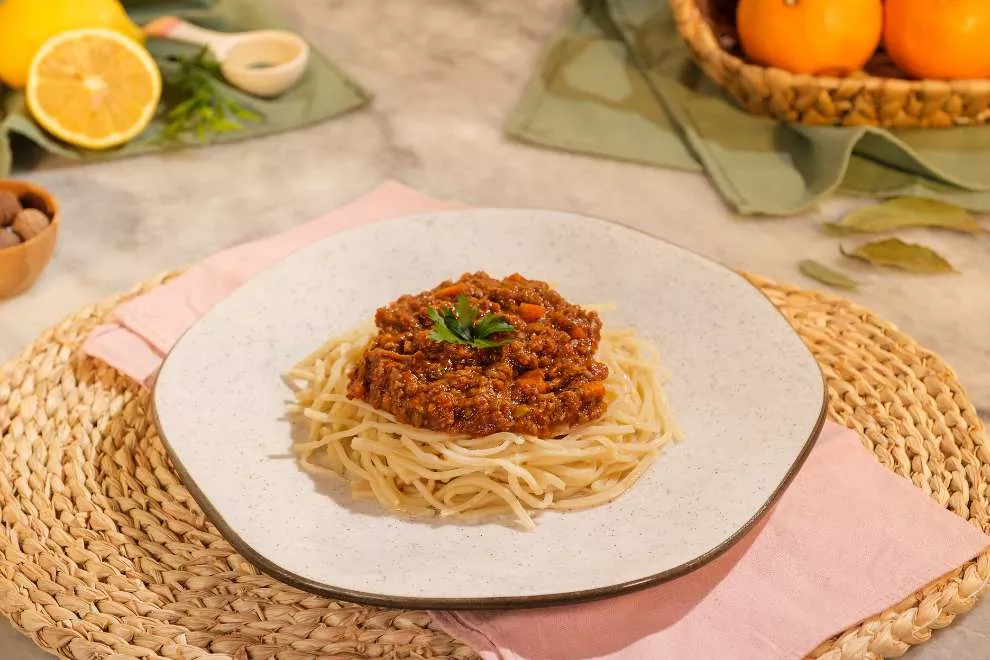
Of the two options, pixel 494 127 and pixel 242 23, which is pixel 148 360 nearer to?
pixel 494 127

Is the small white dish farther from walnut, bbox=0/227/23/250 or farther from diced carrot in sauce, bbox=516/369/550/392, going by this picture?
diced carrot in sauce, bbox=516/369/550/392

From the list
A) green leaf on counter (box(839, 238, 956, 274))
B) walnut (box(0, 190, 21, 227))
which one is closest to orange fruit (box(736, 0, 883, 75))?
green leaf on counter (box(839, 238, 956, 274))

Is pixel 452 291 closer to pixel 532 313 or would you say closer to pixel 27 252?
pixel 532 313

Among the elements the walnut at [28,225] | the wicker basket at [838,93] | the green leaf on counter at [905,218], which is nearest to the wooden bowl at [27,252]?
the walnut at [28,225]

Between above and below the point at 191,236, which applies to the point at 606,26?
above

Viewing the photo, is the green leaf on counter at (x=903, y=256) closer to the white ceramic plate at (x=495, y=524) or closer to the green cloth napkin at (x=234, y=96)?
the white ceramic plate at (x=495, y=524)

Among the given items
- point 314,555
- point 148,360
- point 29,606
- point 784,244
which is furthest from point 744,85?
point 29,606
